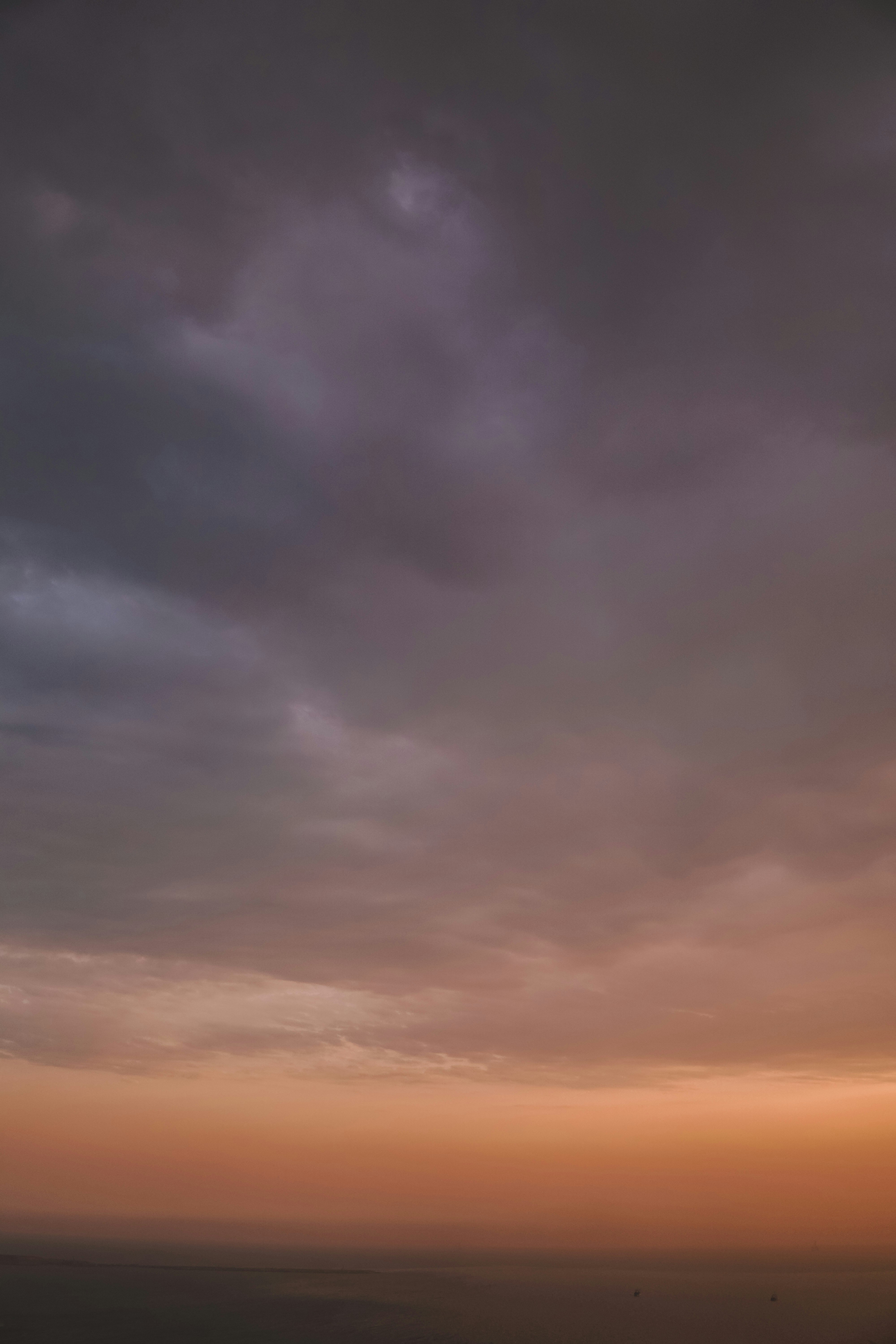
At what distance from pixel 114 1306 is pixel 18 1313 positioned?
17189 millimetres

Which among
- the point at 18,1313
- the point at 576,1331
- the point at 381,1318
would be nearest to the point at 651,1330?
the point at 576,1331

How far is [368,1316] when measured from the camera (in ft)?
485

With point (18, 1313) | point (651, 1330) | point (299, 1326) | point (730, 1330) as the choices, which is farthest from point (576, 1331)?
point (18, 1313)

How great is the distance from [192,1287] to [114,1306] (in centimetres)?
4472

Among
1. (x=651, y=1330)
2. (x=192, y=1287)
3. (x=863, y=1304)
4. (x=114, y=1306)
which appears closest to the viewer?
(x=114, y=1306)

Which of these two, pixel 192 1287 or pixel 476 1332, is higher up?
pixel 476 1332

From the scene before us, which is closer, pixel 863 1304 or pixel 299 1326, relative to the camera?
pixel 299 1326

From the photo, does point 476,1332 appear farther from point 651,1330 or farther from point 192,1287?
point 192,1287

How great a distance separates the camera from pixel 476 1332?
132375 millimetres

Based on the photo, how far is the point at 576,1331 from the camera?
143 m

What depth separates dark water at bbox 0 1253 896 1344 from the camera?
391ft

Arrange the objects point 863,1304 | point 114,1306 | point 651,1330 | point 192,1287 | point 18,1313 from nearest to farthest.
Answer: point 18,1313 < point 114,1306 < point 651,1330 < point 192,1287 < point 863,1304

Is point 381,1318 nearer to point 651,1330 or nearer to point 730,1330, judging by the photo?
point 651,1330

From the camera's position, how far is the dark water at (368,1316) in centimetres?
11931
